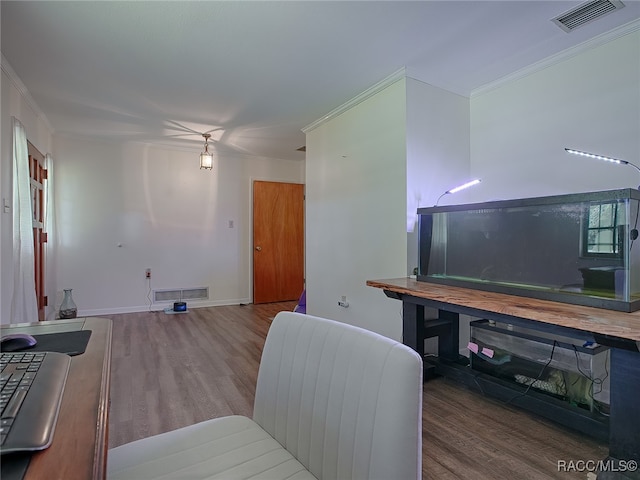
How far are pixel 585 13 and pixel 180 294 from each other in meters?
5.31

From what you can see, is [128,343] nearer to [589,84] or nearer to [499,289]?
[499,289]

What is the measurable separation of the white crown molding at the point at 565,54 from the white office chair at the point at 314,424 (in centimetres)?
270

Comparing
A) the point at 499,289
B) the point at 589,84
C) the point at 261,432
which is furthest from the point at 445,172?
the point at 261,432

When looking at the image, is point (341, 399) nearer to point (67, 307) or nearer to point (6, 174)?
point (6, 174)

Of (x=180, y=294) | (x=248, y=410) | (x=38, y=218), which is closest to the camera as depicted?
(x=248, y=410)

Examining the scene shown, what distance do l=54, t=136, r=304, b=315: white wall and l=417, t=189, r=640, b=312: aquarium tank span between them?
368 cm

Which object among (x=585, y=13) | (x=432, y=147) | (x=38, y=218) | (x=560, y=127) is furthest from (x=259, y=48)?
(x=38, y=218)

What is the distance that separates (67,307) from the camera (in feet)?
13.6

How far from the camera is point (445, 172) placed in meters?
3.02

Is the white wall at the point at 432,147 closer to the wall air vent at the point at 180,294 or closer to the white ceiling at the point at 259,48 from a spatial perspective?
the white ceiling at the point at 259,48

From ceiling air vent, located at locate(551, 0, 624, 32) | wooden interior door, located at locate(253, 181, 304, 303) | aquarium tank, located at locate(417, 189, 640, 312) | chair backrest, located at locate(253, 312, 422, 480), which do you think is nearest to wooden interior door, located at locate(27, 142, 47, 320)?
wooden interior door, located at locate(253, 181, 304, 303)

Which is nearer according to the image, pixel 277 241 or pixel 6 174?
pixel 6 174

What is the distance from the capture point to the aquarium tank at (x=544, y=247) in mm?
1583

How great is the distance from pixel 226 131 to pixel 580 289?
3.88m
